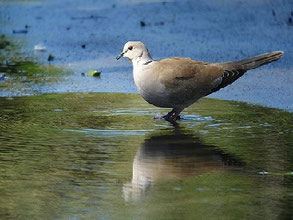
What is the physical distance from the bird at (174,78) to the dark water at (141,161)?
0.19 m

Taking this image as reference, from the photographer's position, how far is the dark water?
4508mm

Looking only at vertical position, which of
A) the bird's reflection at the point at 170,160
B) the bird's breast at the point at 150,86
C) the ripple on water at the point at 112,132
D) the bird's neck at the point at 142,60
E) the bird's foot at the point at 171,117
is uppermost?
the bird's neck at the point at 142,60

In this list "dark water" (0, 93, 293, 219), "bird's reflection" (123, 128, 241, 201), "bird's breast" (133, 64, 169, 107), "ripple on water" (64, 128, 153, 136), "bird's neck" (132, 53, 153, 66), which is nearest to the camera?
"dark water" (0, 93, 293, 219)

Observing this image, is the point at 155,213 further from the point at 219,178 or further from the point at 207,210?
the point at 219,178

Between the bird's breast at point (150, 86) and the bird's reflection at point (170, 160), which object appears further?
the bird's breast at point (150, 86)

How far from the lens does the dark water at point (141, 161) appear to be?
4508mm

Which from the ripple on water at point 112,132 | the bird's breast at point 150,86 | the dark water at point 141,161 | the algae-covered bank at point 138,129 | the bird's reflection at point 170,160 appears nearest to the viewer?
the dark water at point 141,161

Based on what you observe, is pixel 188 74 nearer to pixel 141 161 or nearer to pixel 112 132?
pixel 112 132

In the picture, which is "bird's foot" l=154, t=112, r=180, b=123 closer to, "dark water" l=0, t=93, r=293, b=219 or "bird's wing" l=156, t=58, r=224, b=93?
"dark water" l=0, t=93, r=293, b=219

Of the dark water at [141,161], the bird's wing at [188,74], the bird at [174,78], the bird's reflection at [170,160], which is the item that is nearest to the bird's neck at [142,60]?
the bird at [174,78]

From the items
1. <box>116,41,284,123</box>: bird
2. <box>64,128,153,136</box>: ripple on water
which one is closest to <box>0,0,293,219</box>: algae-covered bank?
<box>64,128,153,136</box>: ripple on water

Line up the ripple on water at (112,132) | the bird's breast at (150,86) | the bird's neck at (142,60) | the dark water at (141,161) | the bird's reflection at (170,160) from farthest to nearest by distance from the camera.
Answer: the bird's neck at (142,60), the bird's breast at (150,86), the ripple on water at (112,132), the bird's reflection at (170,160), the dark water at (141,161)

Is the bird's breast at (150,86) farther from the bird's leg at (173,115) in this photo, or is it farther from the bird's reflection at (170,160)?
the bird's reflection at (170,160)

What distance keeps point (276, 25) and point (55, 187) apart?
8.31m
